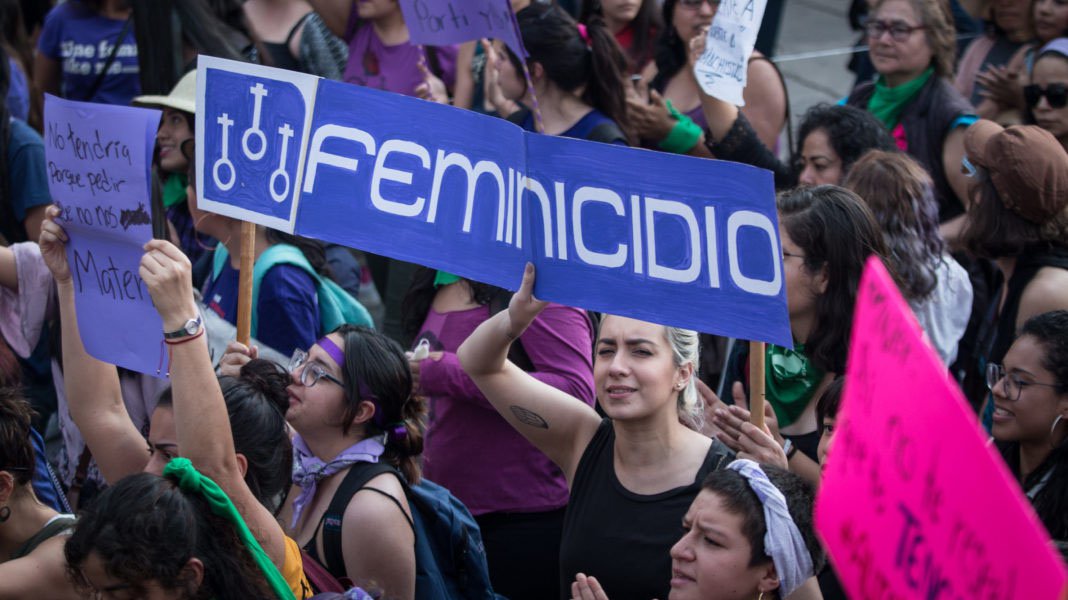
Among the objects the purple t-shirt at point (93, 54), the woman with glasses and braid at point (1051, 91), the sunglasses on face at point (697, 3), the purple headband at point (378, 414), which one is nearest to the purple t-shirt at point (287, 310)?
the purple headband at point (378, 414)

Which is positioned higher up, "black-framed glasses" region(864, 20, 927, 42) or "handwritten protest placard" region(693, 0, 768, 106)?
"handwritten protest placard" region(693, 0, 768, 106)

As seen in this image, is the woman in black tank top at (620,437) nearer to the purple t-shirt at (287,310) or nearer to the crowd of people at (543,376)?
the crowd of people at (543,376)

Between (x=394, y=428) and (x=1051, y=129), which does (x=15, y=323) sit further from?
(x=1051, y=129)

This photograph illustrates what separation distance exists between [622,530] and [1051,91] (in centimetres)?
286

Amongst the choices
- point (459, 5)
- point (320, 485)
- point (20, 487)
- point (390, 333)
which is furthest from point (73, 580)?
point (390, 333)

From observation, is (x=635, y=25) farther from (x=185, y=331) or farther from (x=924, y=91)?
(x=185, y=331)

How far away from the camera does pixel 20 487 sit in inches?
131

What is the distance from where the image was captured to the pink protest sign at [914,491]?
175 cm

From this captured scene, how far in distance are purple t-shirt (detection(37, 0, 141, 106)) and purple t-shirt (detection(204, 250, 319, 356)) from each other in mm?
2523

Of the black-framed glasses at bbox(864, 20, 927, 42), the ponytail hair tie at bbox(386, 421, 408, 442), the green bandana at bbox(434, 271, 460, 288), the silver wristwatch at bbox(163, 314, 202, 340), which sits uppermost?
the silver wristwatch at bbox(163, 314, 202, 340)

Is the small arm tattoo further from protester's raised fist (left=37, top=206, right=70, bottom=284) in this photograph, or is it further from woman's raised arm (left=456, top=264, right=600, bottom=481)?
protester's raised fist (left=37, top=206, right=70, bottom=284)

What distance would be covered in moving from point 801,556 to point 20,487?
191cm

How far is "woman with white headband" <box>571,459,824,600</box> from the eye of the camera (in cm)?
282

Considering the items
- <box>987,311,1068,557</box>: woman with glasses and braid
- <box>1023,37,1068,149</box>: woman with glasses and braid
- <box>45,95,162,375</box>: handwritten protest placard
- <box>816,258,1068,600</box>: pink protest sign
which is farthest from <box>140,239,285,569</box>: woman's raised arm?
<box>1023,37,1068,149</box>: woman with glasses and braid
